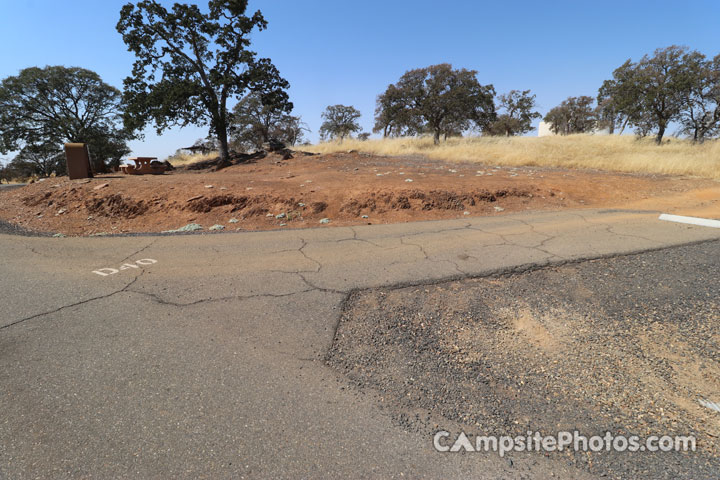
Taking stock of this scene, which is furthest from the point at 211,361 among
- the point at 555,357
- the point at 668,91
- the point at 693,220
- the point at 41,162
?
the point at 41,162

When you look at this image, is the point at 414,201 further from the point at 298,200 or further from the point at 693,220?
the point at 693,220

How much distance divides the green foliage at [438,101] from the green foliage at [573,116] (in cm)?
3041

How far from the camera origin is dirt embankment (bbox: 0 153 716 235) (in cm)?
831

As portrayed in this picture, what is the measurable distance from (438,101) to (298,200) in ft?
75.2

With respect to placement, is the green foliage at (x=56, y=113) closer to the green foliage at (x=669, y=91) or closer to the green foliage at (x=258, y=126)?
the green foliage at (x=258, y=126)

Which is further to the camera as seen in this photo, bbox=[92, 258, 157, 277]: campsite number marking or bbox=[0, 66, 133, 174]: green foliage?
bbox=[0, 66, 133, 174]: green foliage

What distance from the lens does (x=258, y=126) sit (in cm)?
3438

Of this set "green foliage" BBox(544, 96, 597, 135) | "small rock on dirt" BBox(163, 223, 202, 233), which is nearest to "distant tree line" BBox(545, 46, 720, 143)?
"green foliage" BBox(544, 96, 597, 135)

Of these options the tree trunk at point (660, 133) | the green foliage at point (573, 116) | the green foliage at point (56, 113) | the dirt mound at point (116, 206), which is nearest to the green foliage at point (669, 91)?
the tree trunk at point (660, 133)

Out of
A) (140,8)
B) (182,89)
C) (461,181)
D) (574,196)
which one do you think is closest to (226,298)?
(461,181)

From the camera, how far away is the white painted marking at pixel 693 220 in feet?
23.1

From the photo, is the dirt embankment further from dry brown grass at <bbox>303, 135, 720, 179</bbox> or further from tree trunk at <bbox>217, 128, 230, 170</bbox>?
tree trunk at <bbox>217, 128, 230, 170</bbox>

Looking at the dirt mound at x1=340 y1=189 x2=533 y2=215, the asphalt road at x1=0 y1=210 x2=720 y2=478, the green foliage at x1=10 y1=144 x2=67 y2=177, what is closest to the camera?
the asphalt road at x1=0 y1=210 x2=720 y2=478

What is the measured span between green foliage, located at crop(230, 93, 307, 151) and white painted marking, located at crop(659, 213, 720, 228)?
29814 millimetres
